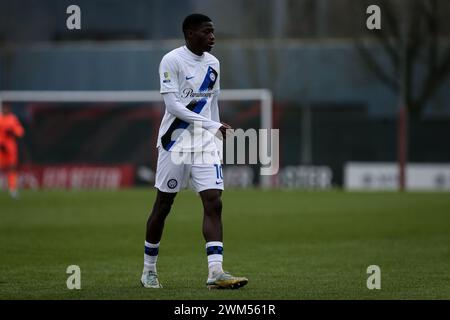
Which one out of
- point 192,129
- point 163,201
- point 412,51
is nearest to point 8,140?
point 412,51

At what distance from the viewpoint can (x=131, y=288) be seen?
967 centimetres

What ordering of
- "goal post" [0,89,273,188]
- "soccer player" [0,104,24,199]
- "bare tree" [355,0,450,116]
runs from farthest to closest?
1. "bare tree" [355,0,450,116]
2. "goal post" [0,89,273,188]
3. "soccer player" [0,104,24,199]

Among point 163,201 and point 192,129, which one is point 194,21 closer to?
point 192,129

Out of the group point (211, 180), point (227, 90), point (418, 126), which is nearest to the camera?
point (211, 180)

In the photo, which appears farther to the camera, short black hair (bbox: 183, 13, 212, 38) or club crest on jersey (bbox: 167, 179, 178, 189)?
club crest on jersey (bbox: 167, 179, 178, 189)

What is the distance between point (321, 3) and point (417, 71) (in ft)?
13.2

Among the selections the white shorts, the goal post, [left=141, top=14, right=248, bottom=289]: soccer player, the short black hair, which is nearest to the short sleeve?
[left=141, top=14, right=248, bottom=289]: soccer player

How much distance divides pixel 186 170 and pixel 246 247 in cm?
497

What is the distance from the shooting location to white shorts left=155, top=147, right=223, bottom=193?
9.70 metres

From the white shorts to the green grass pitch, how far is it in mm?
904

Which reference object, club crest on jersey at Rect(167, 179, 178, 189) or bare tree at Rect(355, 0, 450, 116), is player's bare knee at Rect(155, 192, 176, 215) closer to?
club crest on jersey at Rect(167, 179, 178, 189)

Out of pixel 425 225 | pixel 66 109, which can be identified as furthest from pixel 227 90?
pixel 425 225
